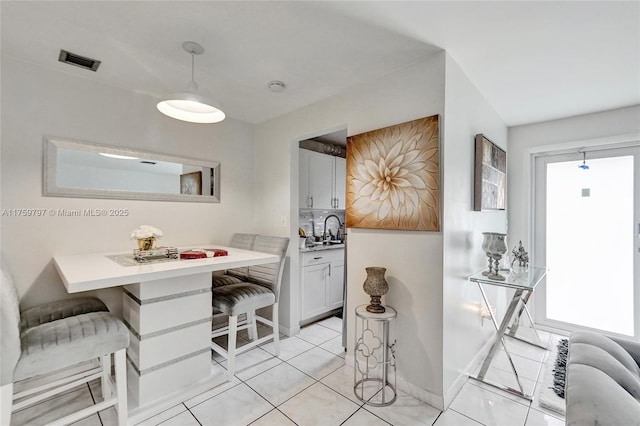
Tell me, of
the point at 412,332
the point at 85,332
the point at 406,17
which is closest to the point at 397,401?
the point at 412,332

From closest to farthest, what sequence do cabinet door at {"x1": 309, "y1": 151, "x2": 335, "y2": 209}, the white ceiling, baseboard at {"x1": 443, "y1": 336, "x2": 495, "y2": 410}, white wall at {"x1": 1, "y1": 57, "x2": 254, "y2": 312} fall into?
the white ceiling → baseboard at {"x1": 443, "y1": 336, "x2": 495, "y2": 410} → white wall at {"x1": 1, "y1": 57, "x2": 254, "y2": 312} → cabinet door at {"x1": 309, "y1": 151, "x2": 335, "y2": 209}

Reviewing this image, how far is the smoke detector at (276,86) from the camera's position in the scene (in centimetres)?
239

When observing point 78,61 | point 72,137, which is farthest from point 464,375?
point 78,61

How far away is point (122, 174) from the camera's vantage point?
2.52 meters

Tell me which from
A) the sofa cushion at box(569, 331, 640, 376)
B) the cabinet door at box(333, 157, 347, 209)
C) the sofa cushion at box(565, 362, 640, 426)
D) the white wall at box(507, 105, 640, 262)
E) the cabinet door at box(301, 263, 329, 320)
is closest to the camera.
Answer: the sofa cushion at box(565, 362, 640, 426)

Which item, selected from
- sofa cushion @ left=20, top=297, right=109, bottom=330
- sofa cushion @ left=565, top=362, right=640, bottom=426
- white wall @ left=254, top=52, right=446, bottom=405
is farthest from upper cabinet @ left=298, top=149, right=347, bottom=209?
sofa cushion @ left=565, top=362, right=640, bottom=426

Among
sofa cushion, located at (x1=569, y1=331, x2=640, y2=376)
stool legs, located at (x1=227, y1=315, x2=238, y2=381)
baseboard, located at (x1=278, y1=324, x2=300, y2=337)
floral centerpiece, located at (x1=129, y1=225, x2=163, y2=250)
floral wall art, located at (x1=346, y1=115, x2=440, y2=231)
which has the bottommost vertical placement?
baseboard, located at (x1=278, y1=324, x2=300, y2=337)

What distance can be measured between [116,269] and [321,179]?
260 cm

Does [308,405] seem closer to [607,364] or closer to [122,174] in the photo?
[607,364]

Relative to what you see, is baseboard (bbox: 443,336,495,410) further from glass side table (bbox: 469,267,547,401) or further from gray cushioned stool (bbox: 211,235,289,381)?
gray cushioned stool (bbox: 211,235,289,381)

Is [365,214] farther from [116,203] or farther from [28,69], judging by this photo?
[28,69]

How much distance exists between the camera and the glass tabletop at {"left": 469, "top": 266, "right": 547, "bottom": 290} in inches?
79.1

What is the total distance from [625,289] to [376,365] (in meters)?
2.75

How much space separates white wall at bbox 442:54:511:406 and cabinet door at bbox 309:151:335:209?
1.89m
